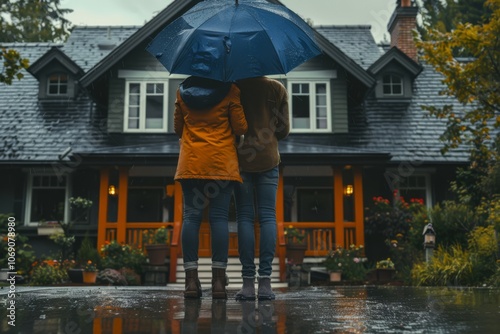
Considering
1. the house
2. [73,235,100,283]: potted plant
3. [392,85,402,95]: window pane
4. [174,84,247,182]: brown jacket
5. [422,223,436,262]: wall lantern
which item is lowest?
[73,235,100,283]: potted plant

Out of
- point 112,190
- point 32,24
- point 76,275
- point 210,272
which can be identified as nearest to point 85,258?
point 76,275

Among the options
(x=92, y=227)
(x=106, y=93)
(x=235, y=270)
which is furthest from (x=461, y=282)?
(x=106, y=93)

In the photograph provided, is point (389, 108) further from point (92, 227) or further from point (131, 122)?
point (92, 227)

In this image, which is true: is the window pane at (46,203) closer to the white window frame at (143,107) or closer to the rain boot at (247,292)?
the white window frame at (143,107)

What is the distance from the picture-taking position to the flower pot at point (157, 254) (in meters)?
14.3

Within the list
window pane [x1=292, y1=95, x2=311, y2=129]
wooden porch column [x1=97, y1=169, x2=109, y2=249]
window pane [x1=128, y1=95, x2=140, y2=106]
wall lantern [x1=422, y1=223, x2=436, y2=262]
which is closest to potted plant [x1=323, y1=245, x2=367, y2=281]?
wall lantern [x1=422, y1=223, x2=436, y2=262]

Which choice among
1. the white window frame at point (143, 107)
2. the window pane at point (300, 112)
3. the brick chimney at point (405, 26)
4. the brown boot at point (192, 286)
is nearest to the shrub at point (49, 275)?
the white window frame at point (143, 107)

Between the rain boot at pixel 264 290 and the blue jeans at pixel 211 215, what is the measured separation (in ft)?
0.94

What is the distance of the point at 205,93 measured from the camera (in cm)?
472

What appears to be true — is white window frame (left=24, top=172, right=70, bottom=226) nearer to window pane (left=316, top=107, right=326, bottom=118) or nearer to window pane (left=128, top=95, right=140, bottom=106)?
window pane (left=128, top=95, right=140, bottom=106)

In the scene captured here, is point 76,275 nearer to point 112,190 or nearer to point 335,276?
point 112,190

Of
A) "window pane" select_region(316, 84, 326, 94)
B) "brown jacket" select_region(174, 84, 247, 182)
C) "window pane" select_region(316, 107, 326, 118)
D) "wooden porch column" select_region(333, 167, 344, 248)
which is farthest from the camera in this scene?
"window pane" select_region(316, 84, 326, 94)

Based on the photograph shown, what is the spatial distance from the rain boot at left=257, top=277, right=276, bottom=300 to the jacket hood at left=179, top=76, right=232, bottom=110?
50.3 inches

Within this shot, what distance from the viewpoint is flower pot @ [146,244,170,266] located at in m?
14.3
